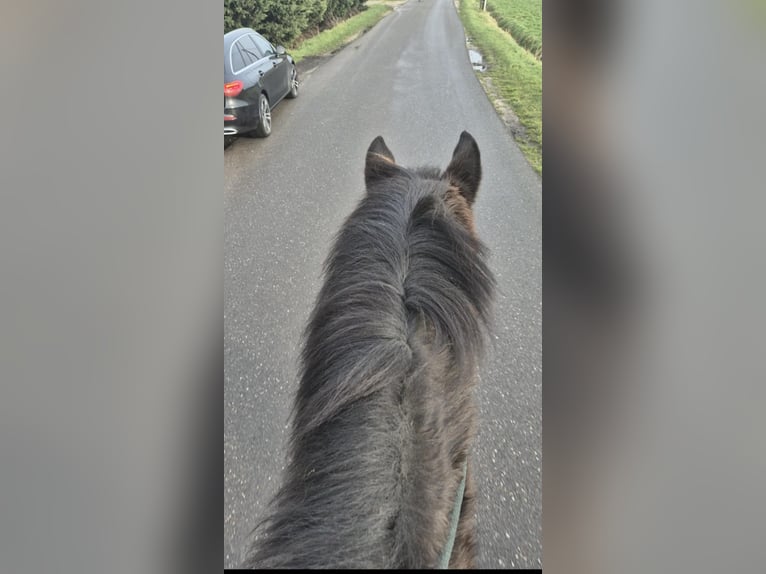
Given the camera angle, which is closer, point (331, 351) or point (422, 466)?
point (422, 466)

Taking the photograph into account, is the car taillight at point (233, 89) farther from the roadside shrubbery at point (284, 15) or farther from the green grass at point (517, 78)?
the green grass at point (517, 78)

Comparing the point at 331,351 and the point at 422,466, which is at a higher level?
the point at 331,351

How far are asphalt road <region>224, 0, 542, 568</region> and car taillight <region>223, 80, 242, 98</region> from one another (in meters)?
0.12

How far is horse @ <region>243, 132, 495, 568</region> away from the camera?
787 mm

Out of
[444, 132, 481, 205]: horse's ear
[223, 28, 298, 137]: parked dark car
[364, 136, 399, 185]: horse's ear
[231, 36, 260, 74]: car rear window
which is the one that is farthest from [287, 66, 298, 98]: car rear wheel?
[444, 132, 481, 205]: horse's ear

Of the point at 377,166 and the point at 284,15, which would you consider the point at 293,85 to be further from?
the point at 377,166

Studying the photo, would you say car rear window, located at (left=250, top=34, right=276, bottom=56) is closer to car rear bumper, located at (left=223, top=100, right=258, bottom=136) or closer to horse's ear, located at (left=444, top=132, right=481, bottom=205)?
car rear bumper, located at (left=223, top=100, right=258, bottom=136)

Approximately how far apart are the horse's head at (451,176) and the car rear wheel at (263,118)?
1.02 feet

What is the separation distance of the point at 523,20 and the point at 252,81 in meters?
0.74
